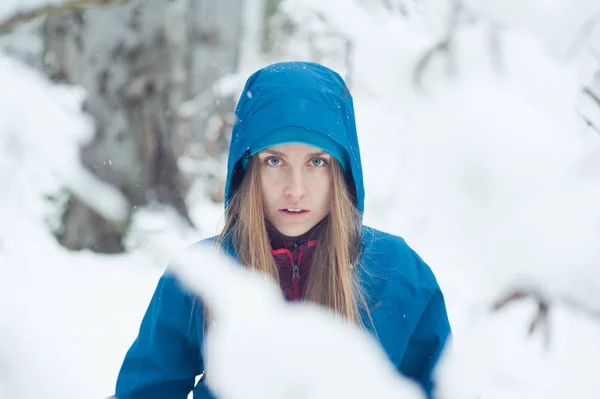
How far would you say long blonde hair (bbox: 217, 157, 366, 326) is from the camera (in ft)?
4.38

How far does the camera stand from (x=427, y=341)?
1401mm

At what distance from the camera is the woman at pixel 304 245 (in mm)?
1249

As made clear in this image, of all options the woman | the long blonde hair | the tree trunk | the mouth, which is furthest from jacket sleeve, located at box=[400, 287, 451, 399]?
the tree trunk

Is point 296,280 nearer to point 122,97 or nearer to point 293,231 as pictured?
point 293,231

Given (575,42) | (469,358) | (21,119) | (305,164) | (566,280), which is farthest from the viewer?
(21,119)

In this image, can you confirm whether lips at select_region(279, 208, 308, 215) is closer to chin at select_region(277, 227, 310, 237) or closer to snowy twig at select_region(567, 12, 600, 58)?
chin at select_region(277, 227, 310, 237)

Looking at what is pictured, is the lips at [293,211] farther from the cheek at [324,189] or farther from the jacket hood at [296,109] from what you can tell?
the jacket hood at [296,109]

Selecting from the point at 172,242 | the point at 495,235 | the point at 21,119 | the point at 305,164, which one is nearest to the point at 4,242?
the point at 21,119

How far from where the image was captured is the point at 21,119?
1.76m

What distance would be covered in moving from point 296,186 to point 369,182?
2.42 ft

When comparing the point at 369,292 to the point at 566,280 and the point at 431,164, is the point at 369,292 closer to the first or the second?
the point at 431,164

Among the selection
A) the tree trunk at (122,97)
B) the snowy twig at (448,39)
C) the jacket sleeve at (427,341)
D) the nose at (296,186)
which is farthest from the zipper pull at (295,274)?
the tree trunk at (122,97)

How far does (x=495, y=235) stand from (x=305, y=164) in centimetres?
52

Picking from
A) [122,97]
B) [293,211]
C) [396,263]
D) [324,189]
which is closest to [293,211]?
[293,211]
